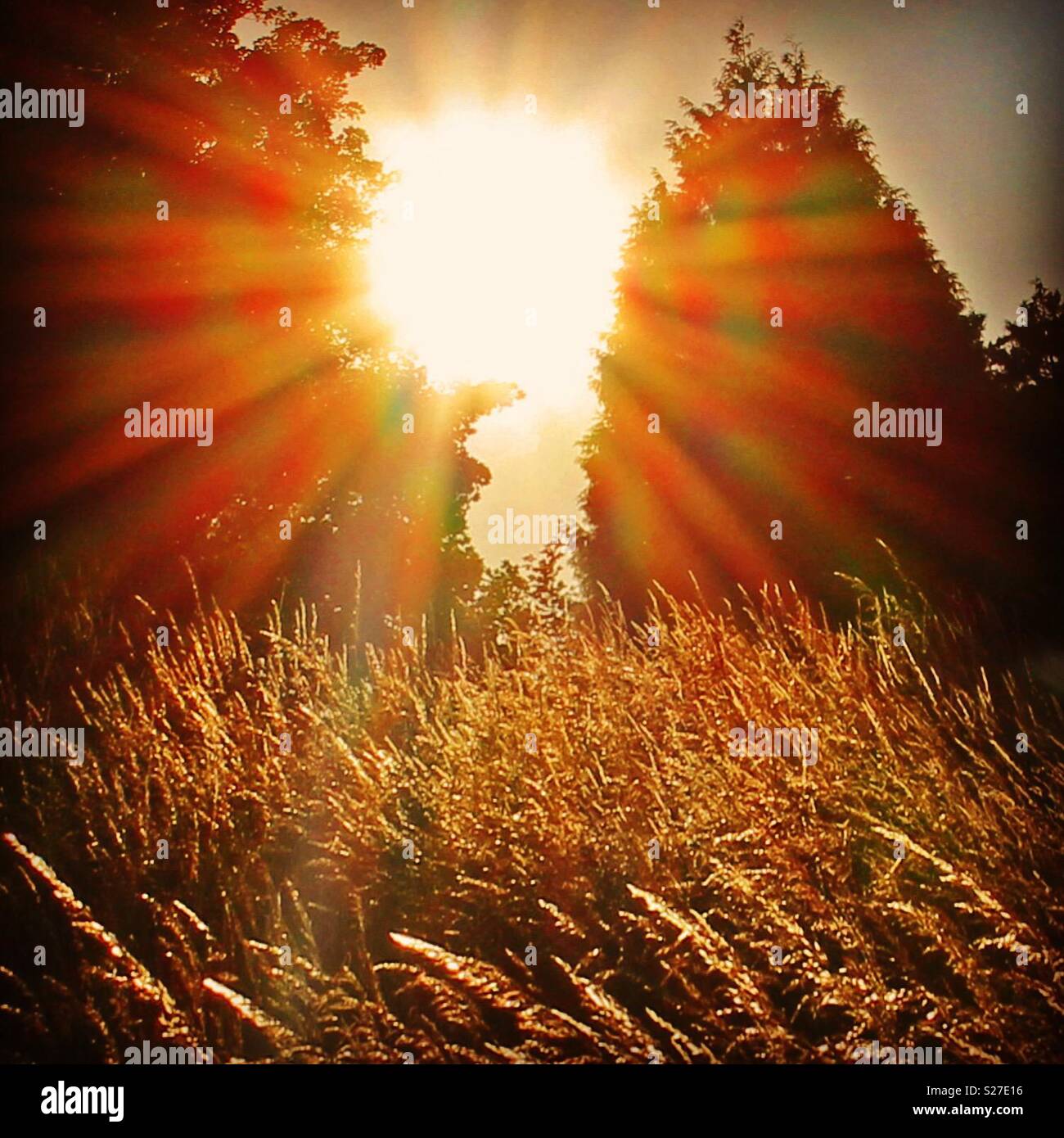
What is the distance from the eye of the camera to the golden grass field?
8.18ft

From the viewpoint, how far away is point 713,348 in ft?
48.0

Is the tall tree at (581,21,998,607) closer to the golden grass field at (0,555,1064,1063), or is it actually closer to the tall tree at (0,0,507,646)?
the tall tree at (0,0,507,646)

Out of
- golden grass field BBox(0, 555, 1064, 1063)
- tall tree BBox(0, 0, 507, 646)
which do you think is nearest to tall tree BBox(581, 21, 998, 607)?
tall tree BBox(0, 0, 507, 646)

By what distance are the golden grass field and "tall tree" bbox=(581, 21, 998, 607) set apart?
8.33m

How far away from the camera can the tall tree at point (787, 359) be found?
40.8 feet

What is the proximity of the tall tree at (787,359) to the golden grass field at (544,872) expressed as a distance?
8335 mm

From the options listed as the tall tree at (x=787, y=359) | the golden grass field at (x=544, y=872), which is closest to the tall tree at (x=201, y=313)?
the tall tree at (x=787, y=359)

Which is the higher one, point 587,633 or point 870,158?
point 870,158

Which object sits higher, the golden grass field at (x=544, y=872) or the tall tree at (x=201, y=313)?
the tall tree at (x=201, y=313)

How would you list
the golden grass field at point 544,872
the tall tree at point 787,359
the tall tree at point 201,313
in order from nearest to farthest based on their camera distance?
the golden grass field at point 544,872, the tall tree at point 201,313, the tall tree at point 787,359

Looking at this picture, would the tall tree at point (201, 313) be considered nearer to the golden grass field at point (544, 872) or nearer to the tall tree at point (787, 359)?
the tall tree at point (787, 359)
